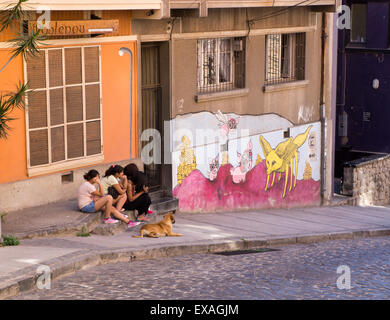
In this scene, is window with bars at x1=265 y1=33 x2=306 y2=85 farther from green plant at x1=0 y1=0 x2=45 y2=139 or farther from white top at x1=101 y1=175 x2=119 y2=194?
green plant at x1=0 y1=0 x2=45 y2=139

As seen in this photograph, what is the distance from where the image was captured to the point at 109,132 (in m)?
14.9

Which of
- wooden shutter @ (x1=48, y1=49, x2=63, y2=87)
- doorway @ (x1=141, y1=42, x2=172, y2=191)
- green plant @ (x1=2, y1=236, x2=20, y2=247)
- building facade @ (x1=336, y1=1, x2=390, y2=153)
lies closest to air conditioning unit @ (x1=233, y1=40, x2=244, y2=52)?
doorway @ (x1=141, y1=42, x2=172, y2=191)

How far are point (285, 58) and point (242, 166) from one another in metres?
3.22

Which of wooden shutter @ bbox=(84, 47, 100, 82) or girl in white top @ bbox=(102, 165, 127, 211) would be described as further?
wooden shutter @ bbox=(84, 47, 100, 82)

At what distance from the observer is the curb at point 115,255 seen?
31.7ft

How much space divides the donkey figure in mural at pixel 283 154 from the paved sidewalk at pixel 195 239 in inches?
38.4

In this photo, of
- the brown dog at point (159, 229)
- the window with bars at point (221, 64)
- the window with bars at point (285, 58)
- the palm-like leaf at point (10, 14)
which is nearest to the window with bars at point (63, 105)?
the palm-like leaf at point (10, 14)

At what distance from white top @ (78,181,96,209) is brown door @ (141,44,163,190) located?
2.93m

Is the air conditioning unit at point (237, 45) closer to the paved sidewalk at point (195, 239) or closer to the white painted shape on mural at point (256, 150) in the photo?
the white painted shape on mural at point (256, 150)

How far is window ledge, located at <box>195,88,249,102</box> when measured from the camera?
54.6 ft

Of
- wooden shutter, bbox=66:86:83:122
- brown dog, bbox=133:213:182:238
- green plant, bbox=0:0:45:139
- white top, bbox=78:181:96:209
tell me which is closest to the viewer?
green plant, bbox=0:0:45:139

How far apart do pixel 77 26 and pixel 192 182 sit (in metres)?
4.55

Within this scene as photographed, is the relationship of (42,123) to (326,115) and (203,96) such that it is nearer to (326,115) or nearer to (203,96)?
(203,96)
